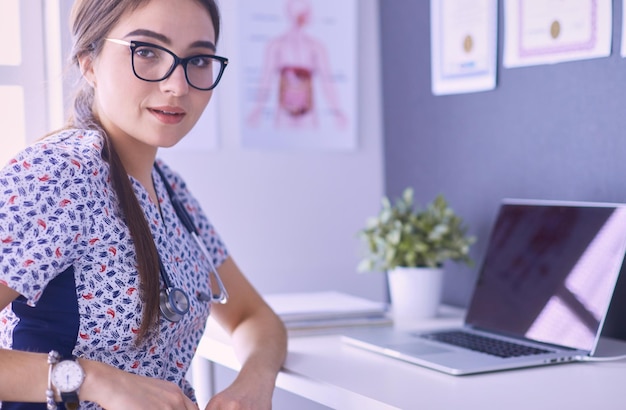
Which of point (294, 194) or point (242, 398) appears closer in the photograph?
point (242, 398)

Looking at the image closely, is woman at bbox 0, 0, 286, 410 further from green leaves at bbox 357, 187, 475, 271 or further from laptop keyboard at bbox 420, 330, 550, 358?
green leaves at bbox 357, 187, 475, 271

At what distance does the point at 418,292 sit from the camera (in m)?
1.82

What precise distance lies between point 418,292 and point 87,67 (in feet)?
2.76

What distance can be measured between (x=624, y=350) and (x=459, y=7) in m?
0.85

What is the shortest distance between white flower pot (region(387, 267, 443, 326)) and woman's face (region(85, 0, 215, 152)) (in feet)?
2.22

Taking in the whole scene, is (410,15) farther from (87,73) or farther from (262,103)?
(87,73)

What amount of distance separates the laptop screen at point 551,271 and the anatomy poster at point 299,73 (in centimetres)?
57

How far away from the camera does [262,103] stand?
207 cm

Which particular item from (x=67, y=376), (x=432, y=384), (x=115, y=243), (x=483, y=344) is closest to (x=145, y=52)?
(x=115, y=243)

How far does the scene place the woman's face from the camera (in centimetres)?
128

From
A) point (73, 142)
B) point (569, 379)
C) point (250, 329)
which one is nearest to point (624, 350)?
point (569, 379)

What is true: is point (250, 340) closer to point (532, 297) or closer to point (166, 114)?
point (166, 114)

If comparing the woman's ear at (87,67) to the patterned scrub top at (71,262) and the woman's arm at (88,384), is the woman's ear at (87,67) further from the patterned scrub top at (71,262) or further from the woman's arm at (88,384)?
the woman's arm at (88,384)

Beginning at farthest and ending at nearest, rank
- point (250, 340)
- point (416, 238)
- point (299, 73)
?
point (299, 73) < point (416, 238) < point (250, 340)
